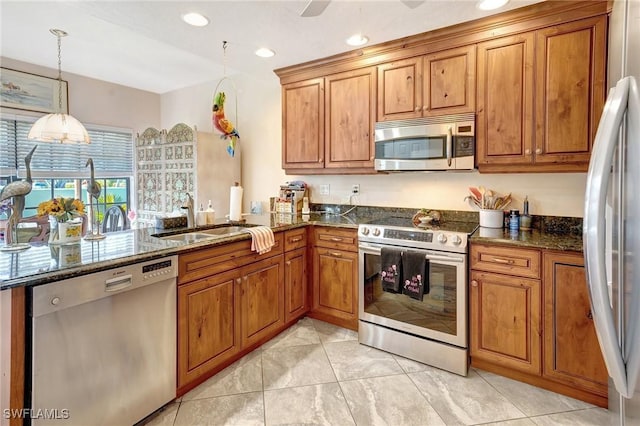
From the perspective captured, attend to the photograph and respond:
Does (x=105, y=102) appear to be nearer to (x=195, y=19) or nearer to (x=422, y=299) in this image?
(x=195, y=19)

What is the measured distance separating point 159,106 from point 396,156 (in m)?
4.12

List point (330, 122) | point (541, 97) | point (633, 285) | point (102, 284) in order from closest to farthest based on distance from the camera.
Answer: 1. point (633, 285)
2. point (102, 284)
3. point (541, 97)
4. point (330, 122)

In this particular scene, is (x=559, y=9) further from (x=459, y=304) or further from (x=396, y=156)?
(x=459, y=304)

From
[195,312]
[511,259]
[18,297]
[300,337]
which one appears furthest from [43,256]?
[511,259]

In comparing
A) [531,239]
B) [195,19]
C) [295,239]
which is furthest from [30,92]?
[531,239]

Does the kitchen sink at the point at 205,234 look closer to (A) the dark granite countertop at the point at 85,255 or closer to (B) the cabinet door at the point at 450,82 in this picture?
(A) the dark granite countertop at the point at 85,255

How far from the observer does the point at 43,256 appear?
5.26 ft

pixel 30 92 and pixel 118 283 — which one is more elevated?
pixel 30 92

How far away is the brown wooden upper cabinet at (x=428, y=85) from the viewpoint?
250 cm

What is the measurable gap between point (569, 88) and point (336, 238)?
197 cm

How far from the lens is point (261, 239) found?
2.43m

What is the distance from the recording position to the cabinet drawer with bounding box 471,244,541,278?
2.03 metres

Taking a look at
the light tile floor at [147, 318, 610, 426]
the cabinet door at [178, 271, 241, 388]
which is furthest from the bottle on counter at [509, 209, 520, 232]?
the cabinet door at [178, 271, 241, 388]

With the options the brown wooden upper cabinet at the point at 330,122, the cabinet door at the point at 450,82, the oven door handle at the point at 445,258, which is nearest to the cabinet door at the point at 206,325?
the oven door handle at the point at 445,258
